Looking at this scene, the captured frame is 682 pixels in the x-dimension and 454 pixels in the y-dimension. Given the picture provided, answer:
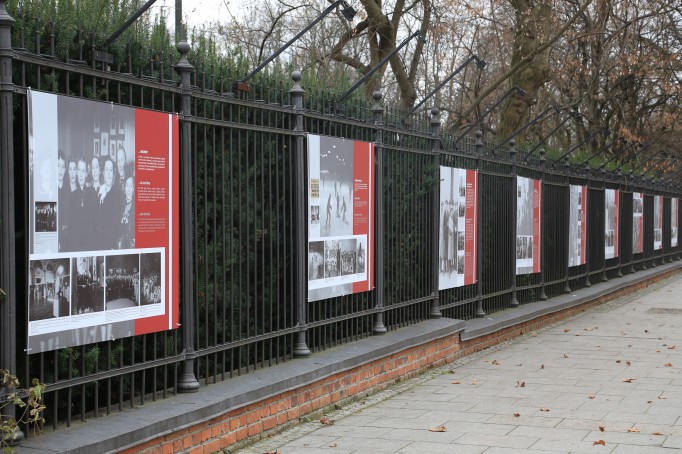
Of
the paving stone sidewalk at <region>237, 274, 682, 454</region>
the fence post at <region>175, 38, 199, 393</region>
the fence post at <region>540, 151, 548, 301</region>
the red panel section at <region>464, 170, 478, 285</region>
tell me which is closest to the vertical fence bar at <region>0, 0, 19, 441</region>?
the fence post at <region>175, 38, 199, 393</region>

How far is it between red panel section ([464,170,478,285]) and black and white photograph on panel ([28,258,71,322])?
7.88m

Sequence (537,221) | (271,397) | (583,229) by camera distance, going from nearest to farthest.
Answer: (271,397)
(537,221)
(583,229)

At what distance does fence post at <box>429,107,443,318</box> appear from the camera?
469 inches

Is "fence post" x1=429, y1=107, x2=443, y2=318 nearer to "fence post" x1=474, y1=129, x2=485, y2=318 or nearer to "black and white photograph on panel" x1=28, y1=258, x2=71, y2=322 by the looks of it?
"fence post" x1=474, y1=129, x2=485, y2=318

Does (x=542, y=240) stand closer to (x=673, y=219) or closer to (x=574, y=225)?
(x=574, y=225)

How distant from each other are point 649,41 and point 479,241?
1887 centimetres

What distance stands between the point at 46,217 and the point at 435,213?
699 cm

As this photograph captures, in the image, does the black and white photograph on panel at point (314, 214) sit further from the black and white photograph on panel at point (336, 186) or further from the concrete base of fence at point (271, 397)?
the concrete base of fence at point (271, 397)

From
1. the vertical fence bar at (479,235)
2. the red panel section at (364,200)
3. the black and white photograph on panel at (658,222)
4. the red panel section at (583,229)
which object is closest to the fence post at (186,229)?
the red panel section at (364,200)

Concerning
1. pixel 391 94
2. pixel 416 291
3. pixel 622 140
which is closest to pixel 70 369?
pixel 416 291

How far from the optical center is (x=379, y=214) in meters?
10.3

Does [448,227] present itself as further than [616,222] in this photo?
No

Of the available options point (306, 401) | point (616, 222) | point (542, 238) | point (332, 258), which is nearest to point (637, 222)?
point (616, 222)

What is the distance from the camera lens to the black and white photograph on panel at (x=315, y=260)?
8820mm
